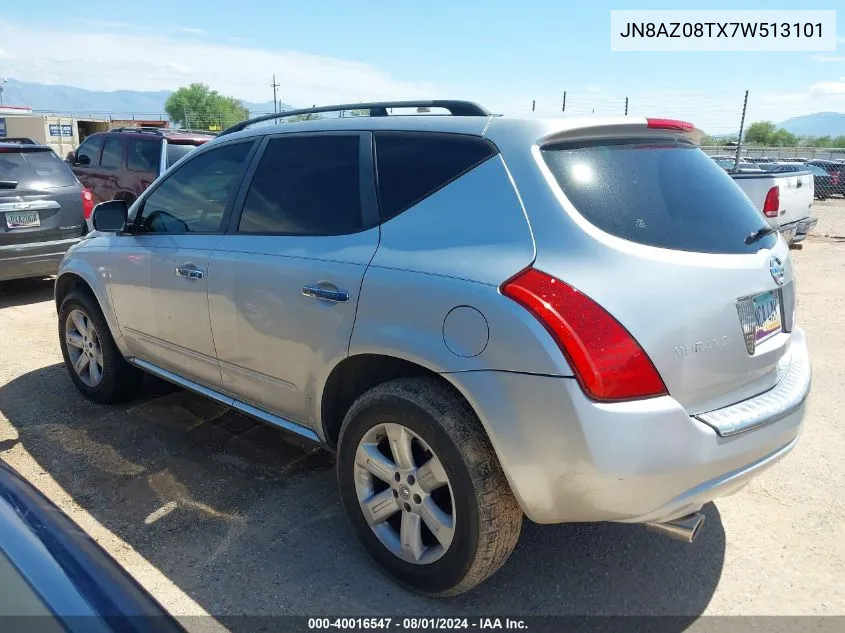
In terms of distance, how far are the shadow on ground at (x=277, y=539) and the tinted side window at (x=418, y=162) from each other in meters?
1.49

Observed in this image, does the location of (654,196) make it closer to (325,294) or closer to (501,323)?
(501,323)

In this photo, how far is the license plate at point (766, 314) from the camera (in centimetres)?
240

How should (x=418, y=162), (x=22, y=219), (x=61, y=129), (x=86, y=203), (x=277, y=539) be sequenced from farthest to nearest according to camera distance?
(x=61, y=129) < (x=86, y=203) < (x=22, y=219) < (x=277, y=539) < (x=418, y=162)

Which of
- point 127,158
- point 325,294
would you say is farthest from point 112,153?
point 325,294

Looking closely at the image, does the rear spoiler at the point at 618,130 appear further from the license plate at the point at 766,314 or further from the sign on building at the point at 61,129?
the sign on building at the point at 61,129

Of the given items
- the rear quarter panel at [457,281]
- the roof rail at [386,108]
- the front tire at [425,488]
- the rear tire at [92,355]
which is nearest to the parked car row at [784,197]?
the roof rail at [386,108]

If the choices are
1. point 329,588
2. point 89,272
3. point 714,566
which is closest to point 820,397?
point 714,566

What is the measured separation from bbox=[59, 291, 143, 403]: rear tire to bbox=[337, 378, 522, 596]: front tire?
226cm

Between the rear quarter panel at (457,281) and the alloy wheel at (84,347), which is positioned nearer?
the rear quarter panel at (457,281)

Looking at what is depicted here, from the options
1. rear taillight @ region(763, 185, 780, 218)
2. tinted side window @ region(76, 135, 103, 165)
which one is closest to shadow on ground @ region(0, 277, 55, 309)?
Result: tinted side window @ region(76, 135, 103, 165)

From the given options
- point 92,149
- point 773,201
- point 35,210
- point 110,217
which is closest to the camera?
point 110,217

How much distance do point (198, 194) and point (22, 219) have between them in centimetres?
437

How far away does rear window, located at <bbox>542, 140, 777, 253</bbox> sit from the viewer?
229cm

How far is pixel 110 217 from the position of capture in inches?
155
